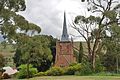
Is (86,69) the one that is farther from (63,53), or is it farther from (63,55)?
(63,53)

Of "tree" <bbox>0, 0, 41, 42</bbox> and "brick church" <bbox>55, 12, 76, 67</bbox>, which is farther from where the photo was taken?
"brick church" <bbox>55, 12, 76, 67</bbox>

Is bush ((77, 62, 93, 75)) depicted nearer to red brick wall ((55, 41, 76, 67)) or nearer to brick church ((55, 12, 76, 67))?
brick church ((55, 12, 76, 67))

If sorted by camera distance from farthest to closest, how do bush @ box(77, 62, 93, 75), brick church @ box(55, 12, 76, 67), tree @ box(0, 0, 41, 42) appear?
brick church @ box(55, 12, 76, 67)
bush @ box(77, 62, 93, 75)
tree @ box(0, 0, 41, 42)

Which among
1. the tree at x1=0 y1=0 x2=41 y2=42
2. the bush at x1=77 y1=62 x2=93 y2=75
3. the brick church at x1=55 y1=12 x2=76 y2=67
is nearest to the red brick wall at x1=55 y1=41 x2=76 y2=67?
the brick church at x1=55 y1=12 x2=76 y2=67

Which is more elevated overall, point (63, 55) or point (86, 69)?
point (63, 55)

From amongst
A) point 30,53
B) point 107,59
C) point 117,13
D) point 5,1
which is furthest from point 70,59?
point 5,1

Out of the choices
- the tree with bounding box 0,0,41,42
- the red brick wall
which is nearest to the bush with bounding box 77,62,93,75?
the tree with bounding box 0,0,41,42

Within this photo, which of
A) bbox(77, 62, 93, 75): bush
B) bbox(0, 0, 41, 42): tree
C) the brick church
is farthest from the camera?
the brick church

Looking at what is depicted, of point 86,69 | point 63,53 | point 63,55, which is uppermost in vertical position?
point 63,53

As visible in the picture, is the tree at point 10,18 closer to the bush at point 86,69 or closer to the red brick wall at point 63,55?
the bush at point 86,69

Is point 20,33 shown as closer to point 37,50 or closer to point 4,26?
point 4,26

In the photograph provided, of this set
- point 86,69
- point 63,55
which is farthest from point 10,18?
point 63,55

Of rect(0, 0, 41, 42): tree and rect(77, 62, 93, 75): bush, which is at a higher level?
rect(0, 0, 41, 42): tree

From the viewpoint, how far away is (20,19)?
28031mm
